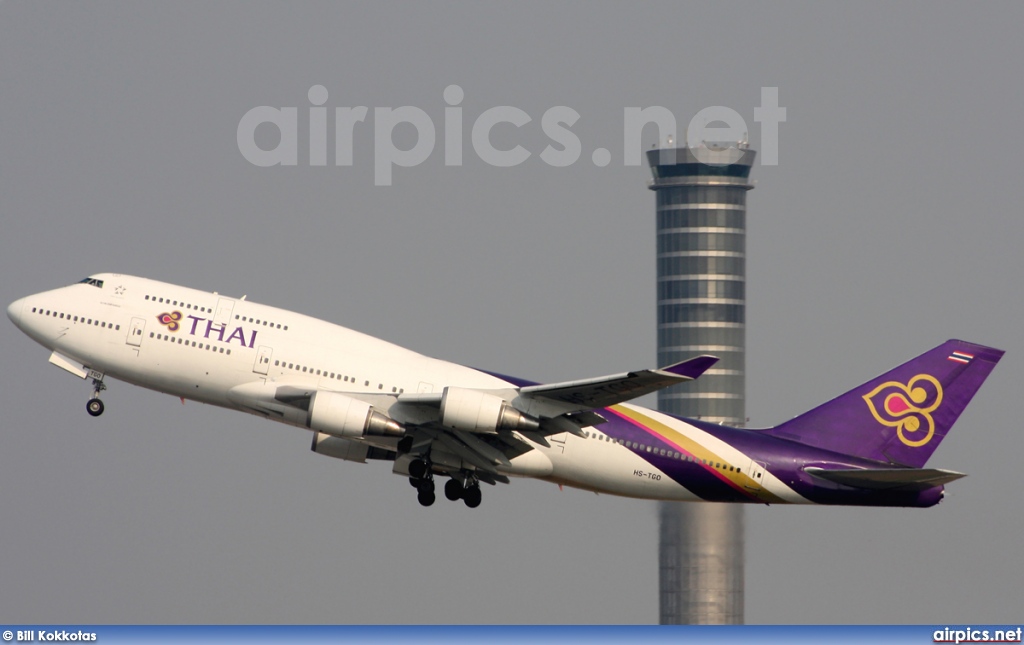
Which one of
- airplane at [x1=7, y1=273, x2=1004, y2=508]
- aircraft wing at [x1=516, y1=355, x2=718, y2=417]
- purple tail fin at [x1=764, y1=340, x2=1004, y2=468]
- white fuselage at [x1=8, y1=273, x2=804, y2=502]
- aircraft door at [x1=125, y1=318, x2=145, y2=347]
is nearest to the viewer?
aircraft wing at [x1=516, y1=355, x2=718, y2=417]

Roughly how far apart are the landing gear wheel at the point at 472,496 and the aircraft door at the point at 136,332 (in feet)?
35.2

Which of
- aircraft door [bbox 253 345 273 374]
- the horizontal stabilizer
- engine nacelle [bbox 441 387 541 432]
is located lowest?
the horizontal stabilizer

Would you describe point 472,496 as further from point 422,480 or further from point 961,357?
point 961,357

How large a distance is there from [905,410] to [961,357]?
2423mm

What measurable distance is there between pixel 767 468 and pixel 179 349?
1766cm

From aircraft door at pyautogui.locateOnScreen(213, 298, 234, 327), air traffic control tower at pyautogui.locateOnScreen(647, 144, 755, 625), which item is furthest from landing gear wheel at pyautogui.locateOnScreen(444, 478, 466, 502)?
air traffic control tower at pyautogui.locateOnScreen(647, 144, 755, 625)

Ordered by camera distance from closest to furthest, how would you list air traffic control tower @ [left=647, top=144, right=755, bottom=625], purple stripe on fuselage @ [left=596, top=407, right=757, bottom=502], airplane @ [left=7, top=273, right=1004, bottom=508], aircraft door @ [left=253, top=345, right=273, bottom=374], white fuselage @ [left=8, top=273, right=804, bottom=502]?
airplane @ [left=7, top=273, right=1004, bottom=508] < aircraft door @ [left=253, top=345, right=273, bottom=374] < white fuselage @ [left=8, top=273, right=804, bottom=502] < purple stripe on fuselage @ [left=596, top=407, right=757, bottom=502] < air traffic control tower @ [left=647, top=144, right=755, bottom=625]

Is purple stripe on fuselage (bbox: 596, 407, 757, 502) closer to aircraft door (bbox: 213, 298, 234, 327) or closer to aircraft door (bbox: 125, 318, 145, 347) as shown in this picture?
aircraft door (bbox: 213, 298, 234, 327)

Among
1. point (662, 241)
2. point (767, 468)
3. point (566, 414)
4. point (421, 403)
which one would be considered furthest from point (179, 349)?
point (662, 241)

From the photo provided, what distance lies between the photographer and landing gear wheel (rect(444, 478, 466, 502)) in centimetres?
4697

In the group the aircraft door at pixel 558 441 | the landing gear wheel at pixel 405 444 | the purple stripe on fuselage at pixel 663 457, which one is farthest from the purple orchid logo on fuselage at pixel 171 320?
the purple stripe on fuselage at pixel 663 457

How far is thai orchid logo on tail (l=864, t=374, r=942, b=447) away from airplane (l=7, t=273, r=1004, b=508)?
138cm

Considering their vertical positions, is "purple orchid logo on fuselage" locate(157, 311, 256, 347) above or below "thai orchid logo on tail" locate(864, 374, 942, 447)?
above

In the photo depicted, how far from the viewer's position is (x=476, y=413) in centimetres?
4244
